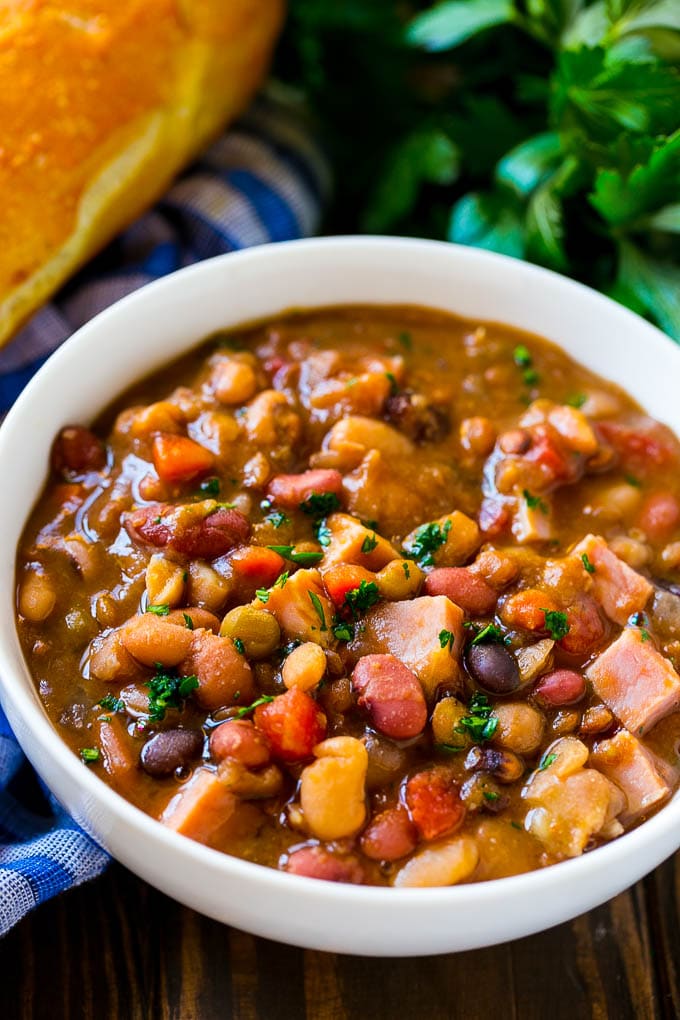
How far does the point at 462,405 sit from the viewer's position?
4.16 metres

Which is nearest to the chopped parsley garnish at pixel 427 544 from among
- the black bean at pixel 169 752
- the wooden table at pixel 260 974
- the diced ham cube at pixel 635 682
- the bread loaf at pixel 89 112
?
the diced ham cube at pixel 635 682

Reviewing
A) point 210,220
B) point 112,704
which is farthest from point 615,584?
point 210,220

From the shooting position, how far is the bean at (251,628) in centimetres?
332

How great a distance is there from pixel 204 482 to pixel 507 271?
4.57 ft

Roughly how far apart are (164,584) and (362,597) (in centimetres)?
58

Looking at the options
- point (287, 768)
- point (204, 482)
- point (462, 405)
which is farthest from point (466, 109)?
point (287, 768)

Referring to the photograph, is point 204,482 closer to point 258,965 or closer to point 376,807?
point 376,807

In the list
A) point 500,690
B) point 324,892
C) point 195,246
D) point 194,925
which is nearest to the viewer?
point 324,892

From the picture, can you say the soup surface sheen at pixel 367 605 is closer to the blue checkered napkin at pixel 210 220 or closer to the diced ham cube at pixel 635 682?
the diced ham cube at pixel 635 682

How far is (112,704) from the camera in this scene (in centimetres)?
330

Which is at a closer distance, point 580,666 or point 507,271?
A: point 580,666

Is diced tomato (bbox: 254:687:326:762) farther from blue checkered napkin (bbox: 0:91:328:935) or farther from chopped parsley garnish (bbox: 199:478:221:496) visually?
blue checkered napkin (bbox: 0:91:328:935)

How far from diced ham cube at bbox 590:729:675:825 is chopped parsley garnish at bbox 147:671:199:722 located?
1.15 metres

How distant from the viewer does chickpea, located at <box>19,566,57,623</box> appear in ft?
11.3
